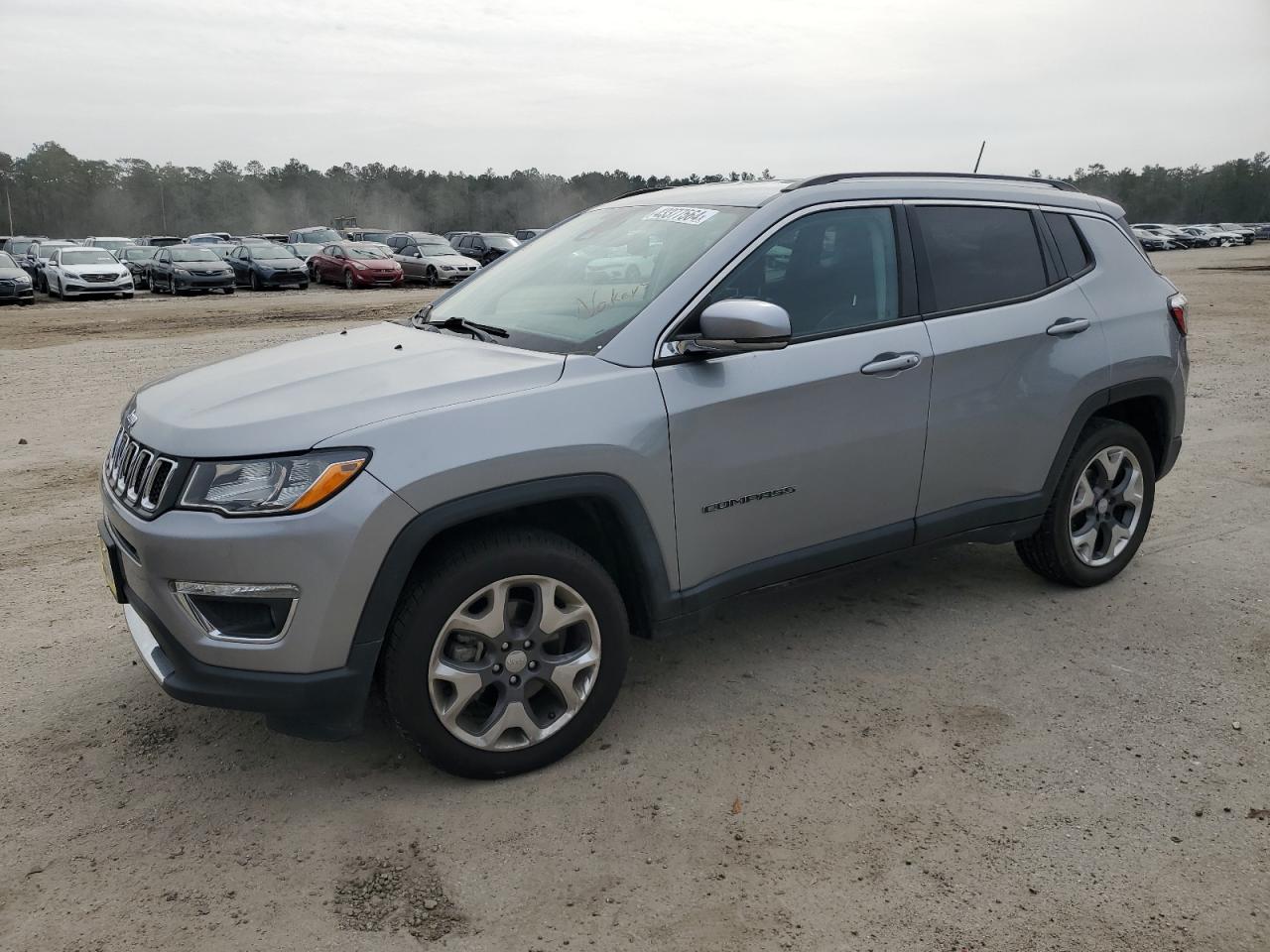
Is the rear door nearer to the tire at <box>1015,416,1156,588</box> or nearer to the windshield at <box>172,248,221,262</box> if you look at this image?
the tire at <box>1015,416,1156,588</box>

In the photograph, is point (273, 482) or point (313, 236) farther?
point (313, 236)

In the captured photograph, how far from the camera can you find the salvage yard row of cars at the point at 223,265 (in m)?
25.4

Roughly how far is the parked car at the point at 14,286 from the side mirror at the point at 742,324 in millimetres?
25048

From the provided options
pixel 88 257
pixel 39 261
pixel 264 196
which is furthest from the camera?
pixel 264 196

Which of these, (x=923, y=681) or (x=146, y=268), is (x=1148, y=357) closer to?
(x=923, y=681)

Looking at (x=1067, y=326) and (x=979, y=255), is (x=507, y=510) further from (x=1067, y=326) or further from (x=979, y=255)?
(x=1067, y=326)

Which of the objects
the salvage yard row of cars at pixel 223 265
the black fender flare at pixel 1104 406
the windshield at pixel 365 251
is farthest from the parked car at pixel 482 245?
the black fender flare at pixel 1104 406

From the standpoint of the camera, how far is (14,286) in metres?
23.4

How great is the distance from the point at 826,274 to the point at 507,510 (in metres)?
1.57

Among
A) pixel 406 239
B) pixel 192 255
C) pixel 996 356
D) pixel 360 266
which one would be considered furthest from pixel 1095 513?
pixel 406 239

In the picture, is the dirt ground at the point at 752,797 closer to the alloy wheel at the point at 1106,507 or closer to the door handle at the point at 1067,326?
the alloy wheel at the point at 1106,507

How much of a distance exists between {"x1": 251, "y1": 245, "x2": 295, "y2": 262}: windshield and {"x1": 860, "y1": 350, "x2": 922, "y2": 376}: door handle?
92.2 feet

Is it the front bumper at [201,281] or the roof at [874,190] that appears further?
the front bumper at [201,281]

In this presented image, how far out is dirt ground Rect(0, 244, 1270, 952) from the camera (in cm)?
261
